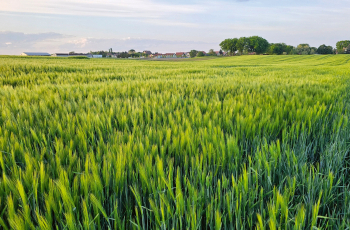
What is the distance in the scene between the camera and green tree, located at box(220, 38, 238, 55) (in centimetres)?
7788

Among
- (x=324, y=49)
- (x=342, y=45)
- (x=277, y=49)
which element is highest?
(x=342, y=45)

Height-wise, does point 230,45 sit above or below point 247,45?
above

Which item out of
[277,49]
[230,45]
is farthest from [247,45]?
[277,49]

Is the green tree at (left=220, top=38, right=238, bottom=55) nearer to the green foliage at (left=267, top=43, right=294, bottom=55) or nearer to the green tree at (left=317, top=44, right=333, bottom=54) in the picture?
the green foliage at (left=267, top=43, right=294, bottom=55)

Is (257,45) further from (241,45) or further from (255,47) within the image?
(241,45)

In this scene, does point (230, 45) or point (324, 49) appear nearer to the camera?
point (324, 49)

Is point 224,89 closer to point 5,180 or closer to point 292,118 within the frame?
point 292,118

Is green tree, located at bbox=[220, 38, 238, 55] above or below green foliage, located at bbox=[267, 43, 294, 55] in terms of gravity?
above

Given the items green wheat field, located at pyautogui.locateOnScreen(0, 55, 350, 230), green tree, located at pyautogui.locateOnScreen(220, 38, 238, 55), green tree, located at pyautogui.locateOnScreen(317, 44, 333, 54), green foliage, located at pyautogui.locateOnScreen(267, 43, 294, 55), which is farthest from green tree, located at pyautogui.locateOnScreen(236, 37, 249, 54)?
green wheat field, located at pyautogui.locateOnScreen(0, 55, 350, 230)

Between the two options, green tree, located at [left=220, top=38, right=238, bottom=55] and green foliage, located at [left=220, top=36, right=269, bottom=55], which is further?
green tree, located at [left=220, top=38, right=238, bottom=55]

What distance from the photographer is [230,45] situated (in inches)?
3054

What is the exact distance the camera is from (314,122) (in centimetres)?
148

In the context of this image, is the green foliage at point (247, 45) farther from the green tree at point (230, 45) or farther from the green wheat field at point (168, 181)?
the green wheat field at point (168, 181)

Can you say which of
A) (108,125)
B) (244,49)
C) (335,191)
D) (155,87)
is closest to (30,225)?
(108,125)
